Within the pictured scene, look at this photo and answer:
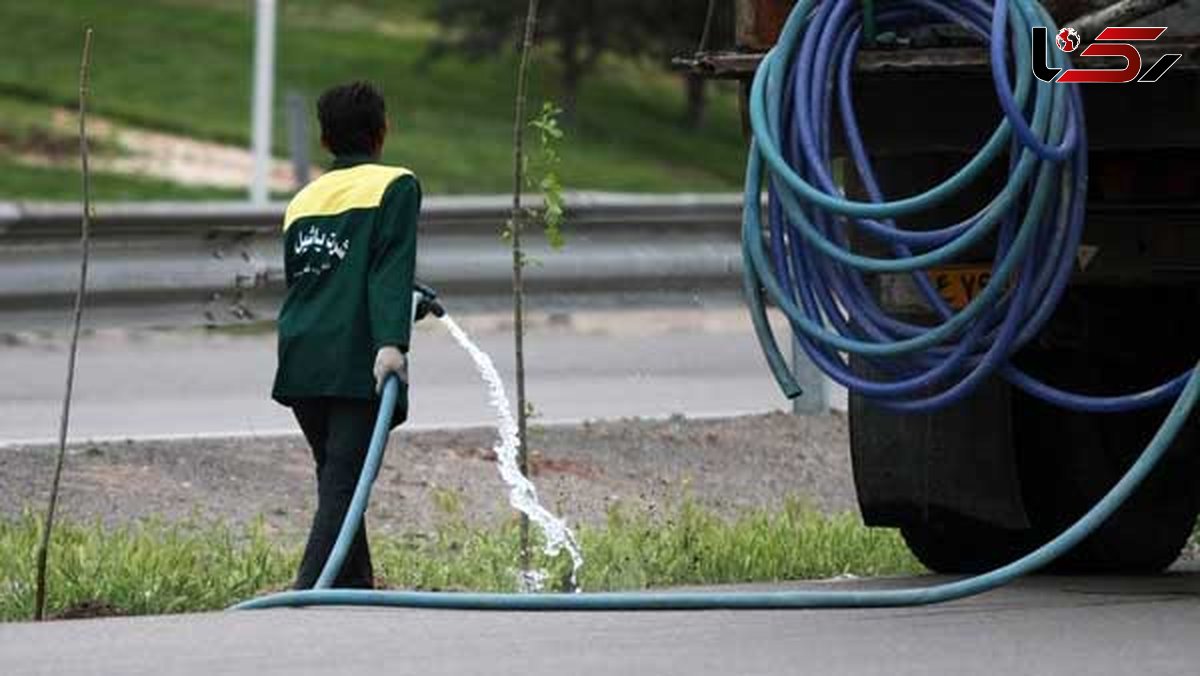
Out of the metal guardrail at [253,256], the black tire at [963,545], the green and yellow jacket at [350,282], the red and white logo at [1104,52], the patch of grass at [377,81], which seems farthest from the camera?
the patch of grass at [377,81]

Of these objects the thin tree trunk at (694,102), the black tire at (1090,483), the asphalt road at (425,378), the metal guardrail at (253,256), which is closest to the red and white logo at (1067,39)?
the black tire at (1090,483)

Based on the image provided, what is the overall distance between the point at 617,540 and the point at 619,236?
446cm

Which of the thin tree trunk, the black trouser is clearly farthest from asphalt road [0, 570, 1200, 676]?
the thin tree trunk

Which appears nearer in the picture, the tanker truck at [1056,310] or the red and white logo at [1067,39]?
the red and white logo at [1067,39]

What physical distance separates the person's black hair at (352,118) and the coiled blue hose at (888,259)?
0.71 m

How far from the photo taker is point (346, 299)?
8.02 m

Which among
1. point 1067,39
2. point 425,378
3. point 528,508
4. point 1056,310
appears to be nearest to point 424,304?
point 528,508

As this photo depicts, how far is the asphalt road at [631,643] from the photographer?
22.2ft

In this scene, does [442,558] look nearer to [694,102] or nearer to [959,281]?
[959,281]

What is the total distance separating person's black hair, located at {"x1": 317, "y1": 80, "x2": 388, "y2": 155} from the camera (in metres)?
8.12

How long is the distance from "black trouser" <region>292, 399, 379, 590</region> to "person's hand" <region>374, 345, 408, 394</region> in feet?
0.61

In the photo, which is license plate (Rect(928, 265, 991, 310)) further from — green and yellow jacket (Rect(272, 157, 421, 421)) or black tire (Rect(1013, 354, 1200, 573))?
green and yellow jacket (Rect(272, 157, 421, 421))

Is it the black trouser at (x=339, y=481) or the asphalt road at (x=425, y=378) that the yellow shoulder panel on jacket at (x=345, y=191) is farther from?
the asphalt road at (x=425, y=378)

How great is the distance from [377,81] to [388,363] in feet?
91.0
